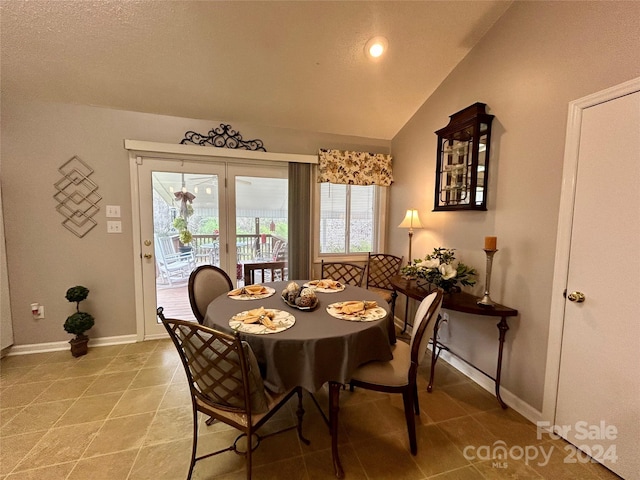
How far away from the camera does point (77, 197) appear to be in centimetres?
266

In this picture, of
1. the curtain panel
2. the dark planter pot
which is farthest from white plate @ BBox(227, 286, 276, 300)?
the dark planter pot

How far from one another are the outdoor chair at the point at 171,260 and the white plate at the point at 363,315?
81.8 inches

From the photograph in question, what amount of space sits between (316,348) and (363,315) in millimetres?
419

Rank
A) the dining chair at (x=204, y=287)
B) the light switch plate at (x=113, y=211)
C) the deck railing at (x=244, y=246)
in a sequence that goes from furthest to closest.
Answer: the deck railing at (x=244, y=246)
the light switch plate at (x=113, y=211)
the dining chair at (x=204, y=287)

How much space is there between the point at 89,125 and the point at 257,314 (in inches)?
106

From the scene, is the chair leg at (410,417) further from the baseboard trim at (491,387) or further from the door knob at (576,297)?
the door knob at (576,297)

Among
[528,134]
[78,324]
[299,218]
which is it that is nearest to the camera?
[528,134]

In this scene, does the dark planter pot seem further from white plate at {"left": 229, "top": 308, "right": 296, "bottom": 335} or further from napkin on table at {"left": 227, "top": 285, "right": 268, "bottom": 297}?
white plate at {"left": 229, "top": 308, "right": 296, "bottom": 335}

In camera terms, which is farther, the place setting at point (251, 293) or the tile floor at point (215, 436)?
the place setting at point (251, 293)

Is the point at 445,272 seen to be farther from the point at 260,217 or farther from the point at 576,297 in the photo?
the point at 260,217

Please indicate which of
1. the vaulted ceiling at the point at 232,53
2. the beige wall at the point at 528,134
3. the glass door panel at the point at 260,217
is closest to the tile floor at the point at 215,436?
the beige wall at the point at 528,134

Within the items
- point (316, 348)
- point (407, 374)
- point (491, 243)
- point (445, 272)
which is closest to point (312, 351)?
point (316, 348)

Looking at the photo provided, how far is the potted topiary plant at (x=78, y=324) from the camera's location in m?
2.54

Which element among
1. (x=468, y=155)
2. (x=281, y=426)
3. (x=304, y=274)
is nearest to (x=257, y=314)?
(x=281, y=426)
